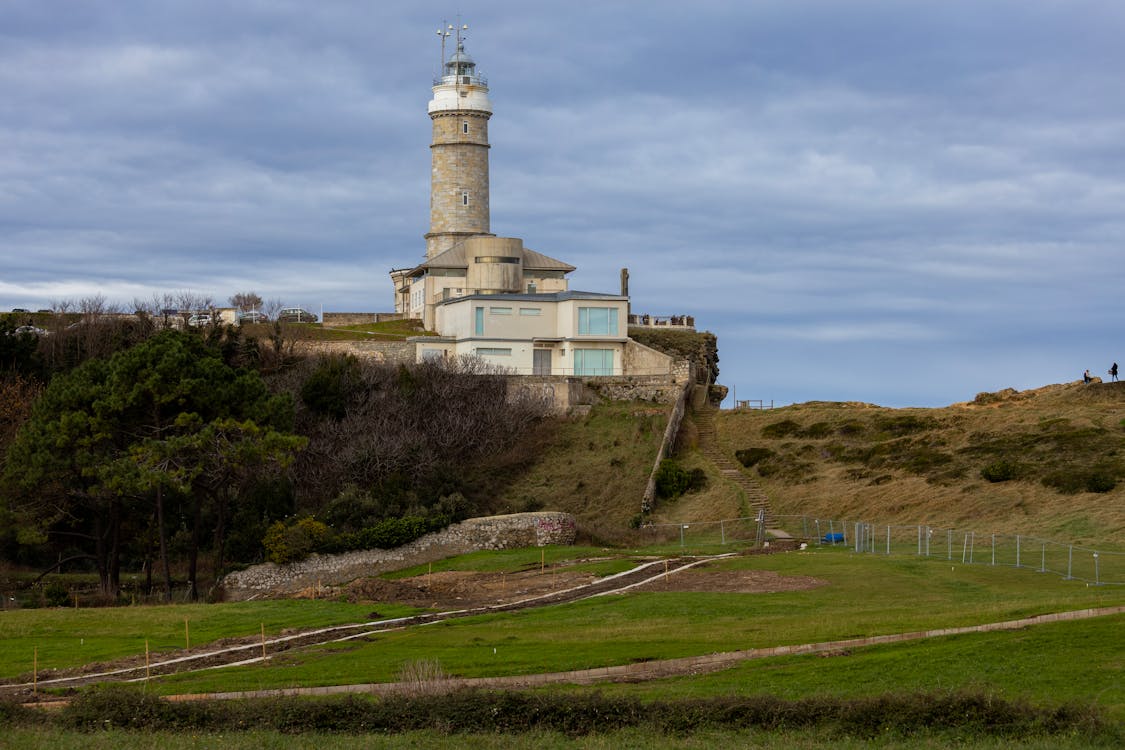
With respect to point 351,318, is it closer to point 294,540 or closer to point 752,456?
point 752,456

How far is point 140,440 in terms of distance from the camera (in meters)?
46.2

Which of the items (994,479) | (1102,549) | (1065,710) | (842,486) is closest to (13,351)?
(842,486)

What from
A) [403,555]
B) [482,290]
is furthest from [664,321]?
[403,555]

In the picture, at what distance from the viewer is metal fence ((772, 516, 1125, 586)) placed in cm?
3638

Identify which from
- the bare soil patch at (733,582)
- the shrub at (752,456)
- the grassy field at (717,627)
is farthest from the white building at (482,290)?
the grassy field at (717,627)

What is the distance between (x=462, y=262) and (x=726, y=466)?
2549cm

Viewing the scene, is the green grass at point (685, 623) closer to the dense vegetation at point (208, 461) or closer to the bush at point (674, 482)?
the dense vegetation at point (208, 461)

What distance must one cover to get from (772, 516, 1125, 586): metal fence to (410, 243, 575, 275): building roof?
105ft

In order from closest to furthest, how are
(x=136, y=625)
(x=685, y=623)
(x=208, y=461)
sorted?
(x=685, y=623) < (x=136, y=625) < (x=208, y=461)

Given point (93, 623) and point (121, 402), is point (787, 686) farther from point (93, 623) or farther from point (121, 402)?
point (121, 402)

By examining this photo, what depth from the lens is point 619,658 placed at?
88.3ft

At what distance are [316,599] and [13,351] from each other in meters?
24.5

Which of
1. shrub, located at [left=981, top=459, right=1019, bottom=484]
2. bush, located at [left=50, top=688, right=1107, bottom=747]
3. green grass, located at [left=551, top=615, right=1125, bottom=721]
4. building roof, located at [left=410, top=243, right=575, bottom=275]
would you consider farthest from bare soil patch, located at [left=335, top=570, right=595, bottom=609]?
building roof, located at [left=410, top=243, right=575, bottom=275]

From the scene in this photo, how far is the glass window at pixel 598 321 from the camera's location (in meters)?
68.8
